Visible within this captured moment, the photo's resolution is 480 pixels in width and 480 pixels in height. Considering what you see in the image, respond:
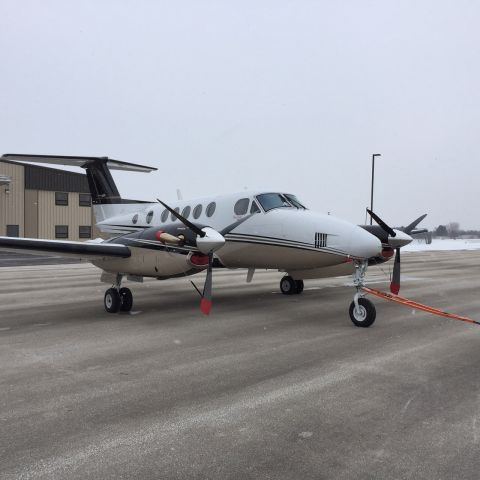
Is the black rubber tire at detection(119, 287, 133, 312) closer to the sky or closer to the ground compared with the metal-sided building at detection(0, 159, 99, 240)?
closer to the ground

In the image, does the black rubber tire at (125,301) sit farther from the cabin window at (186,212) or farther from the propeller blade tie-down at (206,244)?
the cabin window at (186,212)

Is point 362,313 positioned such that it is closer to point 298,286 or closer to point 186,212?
point 298,286

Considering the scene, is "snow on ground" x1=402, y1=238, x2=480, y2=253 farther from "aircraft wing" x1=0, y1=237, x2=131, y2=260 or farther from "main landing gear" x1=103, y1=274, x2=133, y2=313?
"aircraft wing" x1=0, y1=237, x2=131, y2=260

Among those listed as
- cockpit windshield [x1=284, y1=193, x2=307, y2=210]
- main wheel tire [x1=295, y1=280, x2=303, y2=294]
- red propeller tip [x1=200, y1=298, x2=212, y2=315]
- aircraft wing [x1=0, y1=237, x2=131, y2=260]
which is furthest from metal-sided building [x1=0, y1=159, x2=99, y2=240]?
red propeller tip [x1=200, y1=298, x2=212, y2=315]

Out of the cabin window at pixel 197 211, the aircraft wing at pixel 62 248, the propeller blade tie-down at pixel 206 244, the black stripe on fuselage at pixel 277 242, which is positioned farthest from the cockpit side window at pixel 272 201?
the aircraft wing at pixel 62 248

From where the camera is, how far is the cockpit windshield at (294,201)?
1123 cm

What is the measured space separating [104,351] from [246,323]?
3.21 m

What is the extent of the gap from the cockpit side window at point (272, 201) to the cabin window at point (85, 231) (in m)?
40.9

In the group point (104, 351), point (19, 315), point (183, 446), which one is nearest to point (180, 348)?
point (104, 351)

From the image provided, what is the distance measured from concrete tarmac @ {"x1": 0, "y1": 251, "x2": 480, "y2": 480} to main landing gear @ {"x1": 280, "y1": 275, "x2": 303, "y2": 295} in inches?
143

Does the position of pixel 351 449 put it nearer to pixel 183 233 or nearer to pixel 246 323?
pixel 246 323

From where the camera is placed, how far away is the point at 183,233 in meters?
9.22

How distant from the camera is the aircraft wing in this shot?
9555 mm

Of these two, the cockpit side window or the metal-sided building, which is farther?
the metal-sided building
